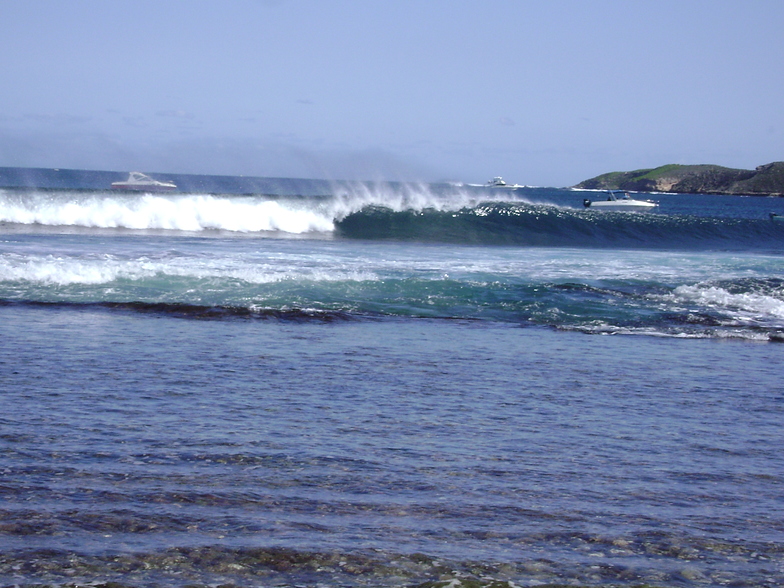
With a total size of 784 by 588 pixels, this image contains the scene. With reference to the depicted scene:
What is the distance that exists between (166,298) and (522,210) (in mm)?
26790

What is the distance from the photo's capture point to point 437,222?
115 feet

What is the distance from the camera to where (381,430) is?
251 inches

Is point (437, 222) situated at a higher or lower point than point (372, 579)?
higher

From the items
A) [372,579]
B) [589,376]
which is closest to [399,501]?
[372,579]

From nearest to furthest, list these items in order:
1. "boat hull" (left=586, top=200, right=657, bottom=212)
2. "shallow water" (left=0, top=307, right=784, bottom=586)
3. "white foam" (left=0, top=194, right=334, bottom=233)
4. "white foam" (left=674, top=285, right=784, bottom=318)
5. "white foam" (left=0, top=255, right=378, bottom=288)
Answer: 1. "shallow water" (left=0, top=307, right=784, bottom=586)
2. "white foam" (left=674, top=285, right=784, bottom=318)
3. "white foam" (left=0, top=255, right=378, bottom=288)
4. "white foam" (left=0, top=194, right=334, bottom=233)
5. "boat hull" (left=586, top=200, right=657, bottom=212)

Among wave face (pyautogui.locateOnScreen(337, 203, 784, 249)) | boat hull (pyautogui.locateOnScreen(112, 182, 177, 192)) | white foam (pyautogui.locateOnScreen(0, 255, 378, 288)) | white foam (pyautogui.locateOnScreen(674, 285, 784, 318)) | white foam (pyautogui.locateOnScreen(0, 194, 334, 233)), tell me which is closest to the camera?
white foam (pyautogui.locateOnScreen(674, 285, 784, 318))

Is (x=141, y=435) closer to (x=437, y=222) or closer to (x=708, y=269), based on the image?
(x=708, y=269)

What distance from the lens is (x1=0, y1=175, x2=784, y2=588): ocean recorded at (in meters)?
4.18

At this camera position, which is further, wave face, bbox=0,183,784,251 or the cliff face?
the cliff face

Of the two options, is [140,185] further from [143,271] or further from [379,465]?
[379,465]

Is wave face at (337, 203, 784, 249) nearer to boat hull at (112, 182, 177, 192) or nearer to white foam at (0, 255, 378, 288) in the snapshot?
white foam at (0, 255, 378, 288)

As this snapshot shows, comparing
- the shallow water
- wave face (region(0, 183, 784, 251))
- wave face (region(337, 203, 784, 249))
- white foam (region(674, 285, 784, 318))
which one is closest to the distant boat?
wave face (region(0, 183, 784, 251))

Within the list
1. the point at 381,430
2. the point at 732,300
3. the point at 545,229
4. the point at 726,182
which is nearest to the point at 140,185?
the point at 545,229

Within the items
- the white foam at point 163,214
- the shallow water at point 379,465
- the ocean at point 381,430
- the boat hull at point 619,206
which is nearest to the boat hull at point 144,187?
the white foam at point 163,214
